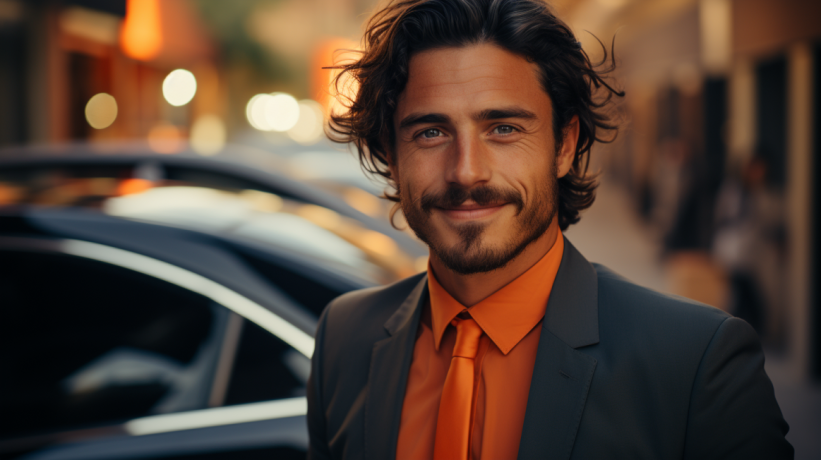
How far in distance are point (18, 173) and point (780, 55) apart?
6.75m

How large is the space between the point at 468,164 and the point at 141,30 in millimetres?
13266

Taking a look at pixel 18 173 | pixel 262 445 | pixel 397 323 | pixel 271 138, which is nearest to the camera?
pixel 397 323

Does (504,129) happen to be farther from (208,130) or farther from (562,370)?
(208,130)

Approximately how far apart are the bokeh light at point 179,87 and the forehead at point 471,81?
17462 millimetres

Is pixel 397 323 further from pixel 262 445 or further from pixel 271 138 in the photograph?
pixel 271 138

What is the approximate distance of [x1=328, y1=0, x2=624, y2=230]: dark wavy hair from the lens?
1.67 metres

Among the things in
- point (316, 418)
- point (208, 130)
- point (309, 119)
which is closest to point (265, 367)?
point (316, 418)

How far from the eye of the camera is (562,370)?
144 centimetres

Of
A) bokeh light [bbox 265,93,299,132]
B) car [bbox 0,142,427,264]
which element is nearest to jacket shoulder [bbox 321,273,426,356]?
car [bbox 0,142,427,264]

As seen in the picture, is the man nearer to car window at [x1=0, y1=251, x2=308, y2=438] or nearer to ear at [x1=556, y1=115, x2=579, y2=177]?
ear at [x1=556, y1=115, x2=579, y2=177]

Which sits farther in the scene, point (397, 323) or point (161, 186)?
point (161, 186)

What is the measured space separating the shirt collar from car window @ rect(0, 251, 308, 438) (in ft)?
2.18

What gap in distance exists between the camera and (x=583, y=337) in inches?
57.7

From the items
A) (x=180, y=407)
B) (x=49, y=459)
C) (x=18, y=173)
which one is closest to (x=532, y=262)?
(x=180, y=407)
